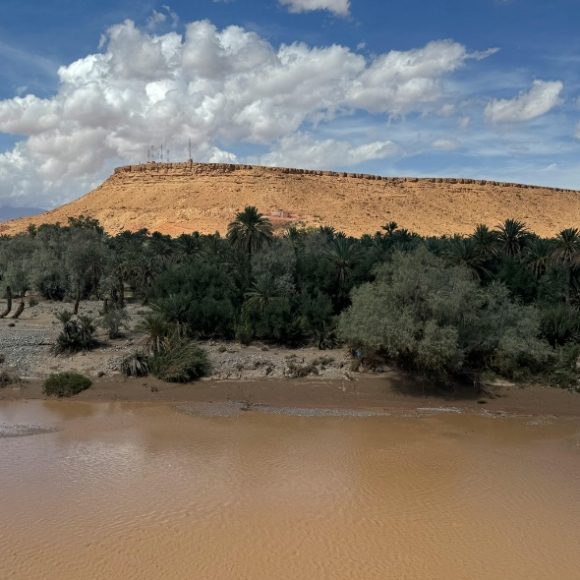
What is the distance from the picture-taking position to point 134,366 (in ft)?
76.9

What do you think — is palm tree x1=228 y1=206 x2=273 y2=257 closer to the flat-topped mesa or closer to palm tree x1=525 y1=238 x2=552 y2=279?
palm tree x1=525 y1=238 x2=552 y2=279

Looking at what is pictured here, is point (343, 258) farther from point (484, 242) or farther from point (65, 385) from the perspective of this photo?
point (65, 385)

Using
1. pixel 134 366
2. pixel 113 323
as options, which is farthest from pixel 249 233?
pixel 134 366

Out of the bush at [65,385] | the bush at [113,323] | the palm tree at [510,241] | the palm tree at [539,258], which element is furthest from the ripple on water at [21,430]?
the palm tree at [510,241]

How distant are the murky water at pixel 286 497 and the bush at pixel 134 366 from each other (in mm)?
2962

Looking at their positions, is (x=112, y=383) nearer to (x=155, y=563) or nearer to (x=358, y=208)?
(x=155, y=563)

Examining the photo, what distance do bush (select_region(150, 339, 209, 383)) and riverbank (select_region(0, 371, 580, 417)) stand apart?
0.35m

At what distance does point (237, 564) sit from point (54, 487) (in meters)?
5.62

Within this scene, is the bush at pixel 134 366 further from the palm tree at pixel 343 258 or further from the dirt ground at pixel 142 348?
the palm tree at pixel 343 258

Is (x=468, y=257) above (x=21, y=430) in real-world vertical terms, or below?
above

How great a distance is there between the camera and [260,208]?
78125 mm

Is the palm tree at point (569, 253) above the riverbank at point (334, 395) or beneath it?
above

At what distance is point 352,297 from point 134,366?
353 inches

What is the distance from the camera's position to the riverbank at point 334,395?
71.2 feet
